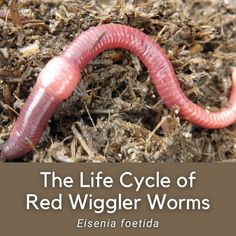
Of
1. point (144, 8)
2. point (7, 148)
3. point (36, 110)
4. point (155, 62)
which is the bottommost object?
point (7, 148)

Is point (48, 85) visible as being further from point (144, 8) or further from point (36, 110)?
point (144, 8)

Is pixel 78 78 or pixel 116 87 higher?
pixel 78 78

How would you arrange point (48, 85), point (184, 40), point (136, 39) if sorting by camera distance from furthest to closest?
point (184, 40) < point (136, 39) < point (48, 85)

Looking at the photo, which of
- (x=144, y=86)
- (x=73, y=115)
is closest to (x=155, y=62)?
(x=144, y=86)
